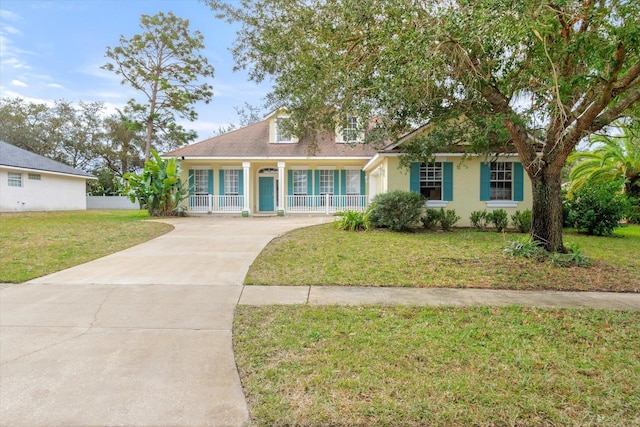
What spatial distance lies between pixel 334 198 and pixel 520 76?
13.4 meters

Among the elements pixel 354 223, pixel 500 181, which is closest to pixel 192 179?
pixel 354 223

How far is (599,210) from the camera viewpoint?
495 inches

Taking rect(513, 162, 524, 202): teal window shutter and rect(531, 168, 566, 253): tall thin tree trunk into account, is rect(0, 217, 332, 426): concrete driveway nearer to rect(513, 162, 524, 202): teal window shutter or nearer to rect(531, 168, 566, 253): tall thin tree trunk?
rect(531, 168, 566, 253): tall thin tree trunk

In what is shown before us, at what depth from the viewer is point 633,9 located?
5.05m

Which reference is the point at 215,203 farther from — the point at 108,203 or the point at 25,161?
the point at 108,203

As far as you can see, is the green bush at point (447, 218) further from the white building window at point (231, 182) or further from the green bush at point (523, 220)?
the white building window at point (231, 182)

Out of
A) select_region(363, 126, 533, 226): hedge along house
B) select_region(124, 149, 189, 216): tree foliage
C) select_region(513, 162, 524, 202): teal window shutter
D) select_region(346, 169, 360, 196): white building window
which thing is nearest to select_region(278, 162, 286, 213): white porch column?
select_region(346, 169, 360, 196): white building window

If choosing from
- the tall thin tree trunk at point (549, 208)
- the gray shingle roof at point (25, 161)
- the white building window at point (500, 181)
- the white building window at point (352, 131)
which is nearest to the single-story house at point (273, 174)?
the white building window at point (500, 181)

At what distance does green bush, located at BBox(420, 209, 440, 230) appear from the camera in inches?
521

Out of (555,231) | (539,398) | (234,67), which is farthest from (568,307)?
(234,67)

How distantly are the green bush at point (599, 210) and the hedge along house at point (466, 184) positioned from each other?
5.62 feet

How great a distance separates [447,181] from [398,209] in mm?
3223

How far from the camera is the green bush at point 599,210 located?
40.9ft

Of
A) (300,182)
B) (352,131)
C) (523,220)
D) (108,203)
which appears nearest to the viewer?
(352,131)
